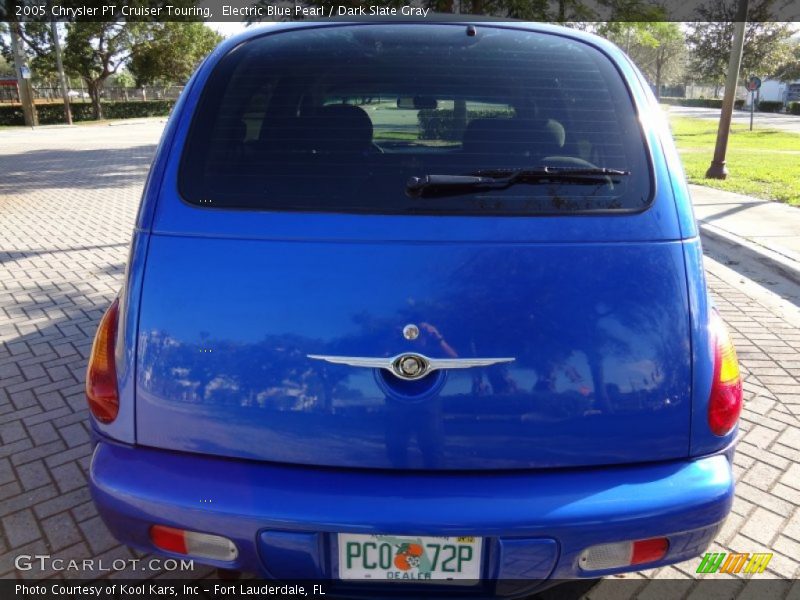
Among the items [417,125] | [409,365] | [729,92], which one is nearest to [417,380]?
[409,365]

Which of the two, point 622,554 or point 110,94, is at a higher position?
point 110,94

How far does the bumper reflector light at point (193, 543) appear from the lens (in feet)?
5.16

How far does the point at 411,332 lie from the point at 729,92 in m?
11.6

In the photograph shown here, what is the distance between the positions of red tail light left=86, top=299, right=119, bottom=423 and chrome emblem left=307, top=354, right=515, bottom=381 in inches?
26.1

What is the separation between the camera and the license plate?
60.2 inches

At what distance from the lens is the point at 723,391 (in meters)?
1.65

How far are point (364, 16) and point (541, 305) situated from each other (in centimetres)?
143

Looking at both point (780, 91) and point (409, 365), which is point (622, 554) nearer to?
point (409, 365)

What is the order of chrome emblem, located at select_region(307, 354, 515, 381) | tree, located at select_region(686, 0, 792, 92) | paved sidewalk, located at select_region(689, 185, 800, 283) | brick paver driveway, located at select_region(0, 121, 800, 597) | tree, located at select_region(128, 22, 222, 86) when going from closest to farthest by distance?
chrome emblem, located at select_region(307, 354, 515, 381)
brick paver driveway, located at select_region(0, 121, 800, 597)
paved sidewalk, located at select_region(689, 185, 800, 283)
tree, located at select_region(686, 0, 792, 92)
tree, located at select_region(128, 22, 222, 86)

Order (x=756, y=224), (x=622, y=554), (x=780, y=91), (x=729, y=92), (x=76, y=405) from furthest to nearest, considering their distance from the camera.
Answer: (x=780, y=91), (x=729, y=92), (x=756, y=224), (x=76, y=405), (x=622, y=554)

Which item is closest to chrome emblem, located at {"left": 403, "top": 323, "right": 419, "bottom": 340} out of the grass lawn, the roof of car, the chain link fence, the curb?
the roof of car

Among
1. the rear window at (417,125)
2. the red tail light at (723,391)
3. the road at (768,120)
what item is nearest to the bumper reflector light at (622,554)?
the red tail light at (723,391)

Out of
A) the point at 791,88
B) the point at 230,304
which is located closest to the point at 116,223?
the point at 230,304

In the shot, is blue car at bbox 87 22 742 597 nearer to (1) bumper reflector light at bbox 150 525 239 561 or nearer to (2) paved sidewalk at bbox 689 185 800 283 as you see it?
(1) bumper reflector light at bbox 150 525 239 561
